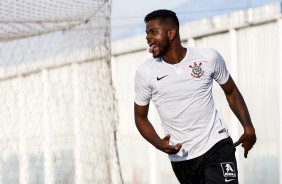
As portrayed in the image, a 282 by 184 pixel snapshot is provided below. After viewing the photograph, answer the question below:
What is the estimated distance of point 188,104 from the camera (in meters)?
6.05

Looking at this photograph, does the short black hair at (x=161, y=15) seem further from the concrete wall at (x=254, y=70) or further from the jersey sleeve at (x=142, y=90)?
the concrete wall at (x=254, y=70)

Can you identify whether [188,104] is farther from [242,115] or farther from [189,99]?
[242,115]

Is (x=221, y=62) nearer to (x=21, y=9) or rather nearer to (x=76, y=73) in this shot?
(x=21, y=9)

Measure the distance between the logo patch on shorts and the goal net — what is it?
9.82ft

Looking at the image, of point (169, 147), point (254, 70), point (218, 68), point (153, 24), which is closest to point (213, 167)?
point (169, 147)

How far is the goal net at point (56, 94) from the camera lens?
873 cm

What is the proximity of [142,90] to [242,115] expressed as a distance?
723 mm

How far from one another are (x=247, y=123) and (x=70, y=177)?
14.3 ft

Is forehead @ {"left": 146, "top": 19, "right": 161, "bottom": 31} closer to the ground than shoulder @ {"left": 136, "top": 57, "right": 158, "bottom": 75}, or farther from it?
farther from it

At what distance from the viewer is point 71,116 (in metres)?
10.3

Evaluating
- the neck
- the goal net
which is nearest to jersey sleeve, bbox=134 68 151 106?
the neck

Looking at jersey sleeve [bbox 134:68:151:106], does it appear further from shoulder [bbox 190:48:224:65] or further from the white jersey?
shoulder [bbox 190:48:224:65]

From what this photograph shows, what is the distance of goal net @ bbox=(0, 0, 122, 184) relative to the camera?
8.73 metres

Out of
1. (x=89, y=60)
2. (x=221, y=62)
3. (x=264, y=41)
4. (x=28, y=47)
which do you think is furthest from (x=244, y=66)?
(x=221, y=62)
